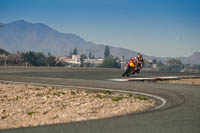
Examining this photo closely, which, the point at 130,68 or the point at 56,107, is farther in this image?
the point at 130,68

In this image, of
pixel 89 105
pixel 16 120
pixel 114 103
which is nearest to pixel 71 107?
pixel 89 105

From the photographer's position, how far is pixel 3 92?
45.3ft

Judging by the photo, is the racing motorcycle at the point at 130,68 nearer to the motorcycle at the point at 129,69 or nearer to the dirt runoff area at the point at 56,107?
the motorcycle at the point at 129,69

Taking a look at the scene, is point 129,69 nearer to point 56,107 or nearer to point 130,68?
point 130,68

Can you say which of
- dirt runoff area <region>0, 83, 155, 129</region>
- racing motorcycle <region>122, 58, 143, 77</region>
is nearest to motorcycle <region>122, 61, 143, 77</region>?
racing motorcycle <region>122, 58, 143, 77</region>

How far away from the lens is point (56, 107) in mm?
9602

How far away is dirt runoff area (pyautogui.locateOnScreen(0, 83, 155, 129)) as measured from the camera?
7.66 metres

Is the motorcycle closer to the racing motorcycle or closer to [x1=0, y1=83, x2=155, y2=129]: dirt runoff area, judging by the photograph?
the racing motorcycle

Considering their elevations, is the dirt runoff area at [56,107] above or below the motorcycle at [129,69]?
below

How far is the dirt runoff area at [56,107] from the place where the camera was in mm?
7656

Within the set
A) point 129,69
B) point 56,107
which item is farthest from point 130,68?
point 56,107

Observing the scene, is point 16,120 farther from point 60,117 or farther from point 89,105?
point 89,105

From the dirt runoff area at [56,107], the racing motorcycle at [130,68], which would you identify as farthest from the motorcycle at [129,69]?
the dirt runoff area at [56,107]

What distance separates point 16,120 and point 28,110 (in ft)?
5.09
